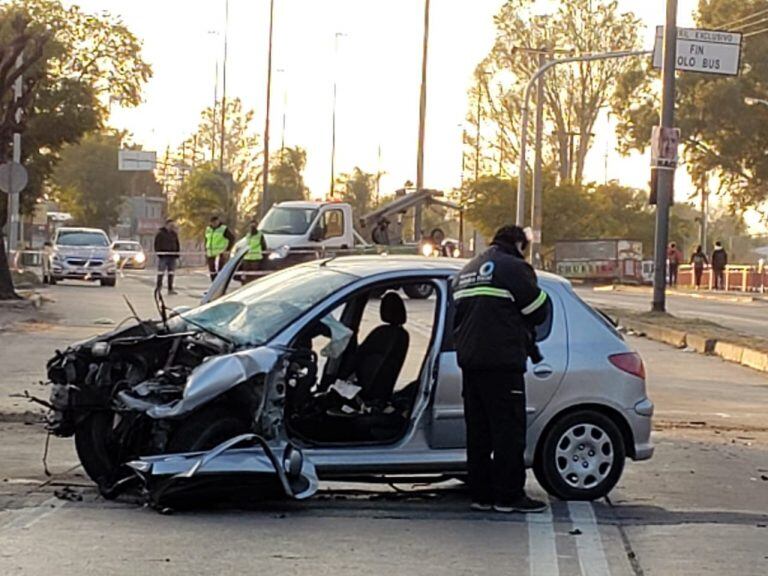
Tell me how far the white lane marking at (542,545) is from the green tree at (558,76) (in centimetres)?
5230

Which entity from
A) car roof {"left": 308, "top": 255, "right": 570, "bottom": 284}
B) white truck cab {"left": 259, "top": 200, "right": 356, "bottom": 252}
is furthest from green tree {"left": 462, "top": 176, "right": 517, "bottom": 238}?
car roof {"left": 308, "top": 255, "right": 570, "bottom": 284}

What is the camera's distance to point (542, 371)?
30.1 feet

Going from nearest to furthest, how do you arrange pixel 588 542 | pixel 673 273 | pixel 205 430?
pixel 588 542 → pixel 205 430 → pixel 673 273

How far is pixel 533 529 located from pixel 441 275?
5.67 ft

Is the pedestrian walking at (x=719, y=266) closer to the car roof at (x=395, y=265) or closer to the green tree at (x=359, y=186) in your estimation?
the car roof at (x=395, y=265)

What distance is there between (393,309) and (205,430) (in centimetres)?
160

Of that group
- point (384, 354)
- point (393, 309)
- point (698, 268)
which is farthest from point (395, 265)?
point (698, 268)

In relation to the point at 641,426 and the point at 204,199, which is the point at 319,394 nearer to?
the point at 641,426

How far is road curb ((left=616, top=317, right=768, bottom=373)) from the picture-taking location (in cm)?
2005

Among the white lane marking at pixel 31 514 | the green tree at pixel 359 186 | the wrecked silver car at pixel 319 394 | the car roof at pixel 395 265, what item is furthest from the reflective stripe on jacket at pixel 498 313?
the green tree at pixel 359 186

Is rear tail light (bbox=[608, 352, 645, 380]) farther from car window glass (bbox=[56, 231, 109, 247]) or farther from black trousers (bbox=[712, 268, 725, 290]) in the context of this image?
black trousers (bbox=[712, 268, 725, 290])

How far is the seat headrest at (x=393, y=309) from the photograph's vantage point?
9.40 m

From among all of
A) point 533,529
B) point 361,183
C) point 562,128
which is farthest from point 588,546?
point 361,183

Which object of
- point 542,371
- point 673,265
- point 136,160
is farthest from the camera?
point 136,160
